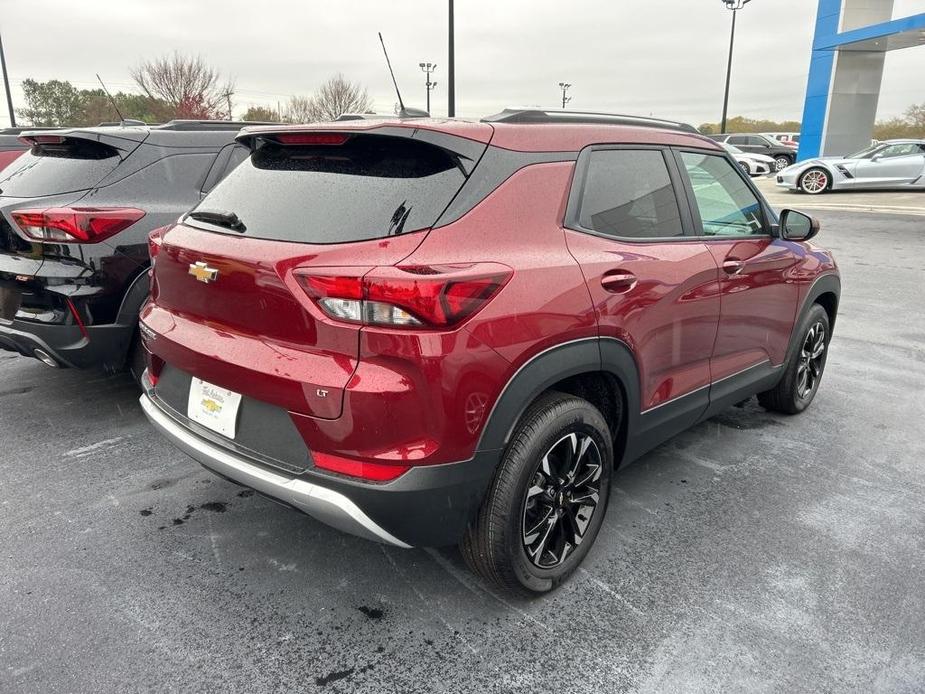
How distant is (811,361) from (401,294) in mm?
3396

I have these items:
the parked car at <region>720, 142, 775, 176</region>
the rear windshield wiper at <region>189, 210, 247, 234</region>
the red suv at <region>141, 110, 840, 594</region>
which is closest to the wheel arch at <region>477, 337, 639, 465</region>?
the red suv at <region>141, 110, 840, 594</region>

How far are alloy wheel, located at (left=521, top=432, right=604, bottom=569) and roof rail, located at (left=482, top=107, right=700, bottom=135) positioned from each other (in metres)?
1.19

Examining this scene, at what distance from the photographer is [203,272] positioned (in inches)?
91.7

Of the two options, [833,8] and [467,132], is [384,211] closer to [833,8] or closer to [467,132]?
[467,132]

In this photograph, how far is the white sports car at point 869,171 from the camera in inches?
736

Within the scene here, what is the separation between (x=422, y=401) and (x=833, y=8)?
2799cm

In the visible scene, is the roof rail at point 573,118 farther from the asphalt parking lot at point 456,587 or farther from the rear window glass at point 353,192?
the asphalt parking lot at point 456,587

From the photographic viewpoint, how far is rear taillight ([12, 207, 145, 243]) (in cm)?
354

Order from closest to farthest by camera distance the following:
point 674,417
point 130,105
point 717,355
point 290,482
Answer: point 290,482 < point 674,417 < point 717,355 < point 130,105

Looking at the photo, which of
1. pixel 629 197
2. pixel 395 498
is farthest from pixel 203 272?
pixel 629 197

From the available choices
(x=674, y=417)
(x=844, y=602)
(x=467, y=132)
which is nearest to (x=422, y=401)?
(x=467, y=132)

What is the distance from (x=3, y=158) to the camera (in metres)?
6.41

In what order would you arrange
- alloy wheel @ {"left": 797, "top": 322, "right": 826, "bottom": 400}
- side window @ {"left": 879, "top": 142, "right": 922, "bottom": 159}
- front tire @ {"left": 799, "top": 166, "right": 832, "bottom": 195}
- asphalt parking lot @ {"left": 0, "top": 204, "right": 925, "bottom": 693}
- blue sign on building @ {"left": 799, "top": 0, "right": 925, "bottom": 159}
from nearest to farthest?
asphalt parking lot @ {"left": 0, "top": 204, "right": 925, "bottom": 693}, alloy wheel @ {"left": 797, "top": 322, "right": 826, "bottom": 400}, side window @ {"left": 879, "top": 142, "right": 922, "bottom": 159}, front tire @ {"left": 799, "top": 166, "right": 832, "bottom": 195}, blue sign on building @ {"left": 799, "top": 0, "right": 925, "bottom": 159}

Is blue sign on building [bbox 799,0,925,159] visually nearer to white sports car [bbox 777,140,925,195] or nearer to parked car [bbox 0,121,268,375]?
white sports car [bbox 777,140,925,195]
